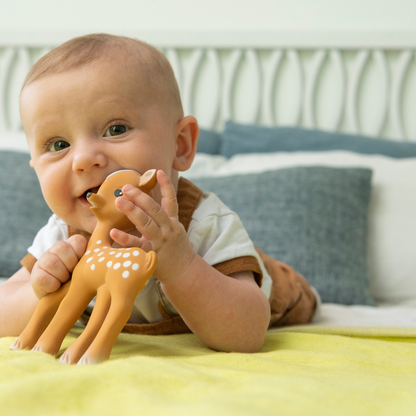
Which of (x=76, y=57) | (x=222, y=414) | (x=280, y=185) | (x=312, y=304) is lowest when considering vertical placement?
Answer: (x=312, y=304)

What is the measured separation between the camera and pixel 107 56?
79 cm

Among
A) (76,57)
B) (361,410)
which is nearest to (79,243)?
(76,57)

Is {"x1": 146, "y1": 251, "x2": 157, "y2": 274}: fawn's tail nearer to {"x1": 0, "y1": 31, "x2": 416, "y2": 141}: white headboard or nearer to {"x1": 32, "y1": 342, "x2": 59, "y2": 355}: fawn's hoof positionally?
{"x1": 32, "y1": 342, "x2": 59, "y2": 355}: fawn's hoof

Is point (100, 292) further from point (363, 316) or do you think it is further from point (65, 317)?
point (363, 316)

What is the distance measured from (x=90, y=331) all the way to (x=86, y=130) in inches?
12.6

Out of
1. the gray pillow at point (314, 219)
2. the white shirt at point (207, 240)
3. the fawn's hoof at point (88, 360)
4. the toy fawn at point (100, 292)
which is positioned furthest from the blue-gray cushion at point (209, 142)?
the fawn's hoof at point (88, 360)

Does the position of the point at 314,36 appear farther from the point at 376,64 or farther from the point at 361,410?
the point at 361,410

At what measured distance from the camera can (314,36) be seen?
6.61ft

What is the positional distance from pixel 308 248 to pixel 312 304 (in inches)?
8.8

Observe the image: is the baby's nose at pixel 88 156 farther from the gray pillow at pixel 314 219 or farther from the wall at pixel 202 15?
the wall at pixel 202 15

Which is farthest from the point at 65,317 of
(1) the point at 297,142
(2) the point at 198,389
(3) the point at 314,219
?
(1) the point at 297,142

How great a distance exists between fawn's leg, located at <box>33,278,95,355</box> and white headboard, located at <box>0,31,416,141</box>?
1.61 meters

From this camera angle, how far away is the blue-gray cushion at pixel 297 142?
1.78 metres

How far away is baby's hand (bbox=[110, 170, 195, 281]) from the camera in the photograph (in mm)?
609
